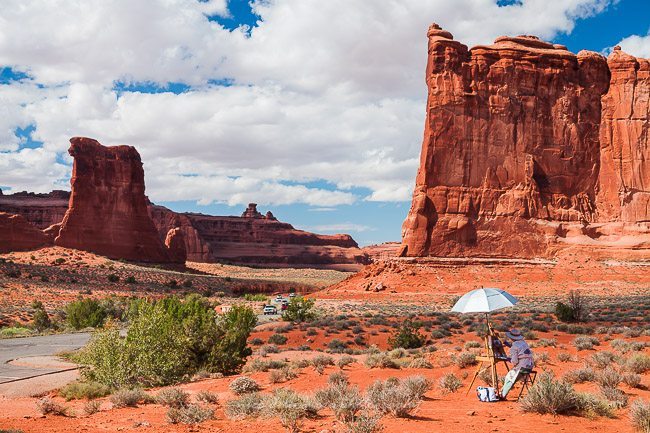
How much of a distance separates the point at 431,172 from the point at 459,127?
4.82m

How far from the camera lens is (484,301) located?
963cm

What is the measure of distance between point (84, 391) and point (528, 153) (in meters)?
48.6

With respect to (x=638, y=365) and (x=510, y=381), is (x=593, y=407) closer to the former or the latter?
(x=510, y=381)

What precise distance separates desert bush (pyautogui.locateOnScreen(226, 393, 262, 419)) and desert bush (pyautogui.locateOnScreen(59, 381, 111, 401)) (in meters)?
4.09

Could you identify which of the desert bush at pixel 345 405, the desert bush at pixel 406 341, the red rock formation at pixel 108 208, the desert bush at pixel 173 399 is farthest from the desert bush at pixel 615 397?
the red rock formation at pixel 108 208

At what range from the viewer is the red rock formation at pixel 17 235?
6400 centimetres

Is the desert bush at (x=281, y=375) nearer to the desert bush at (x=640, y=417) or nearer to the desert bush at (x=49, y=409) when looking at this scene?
the desert bush at (x=49, y=409)

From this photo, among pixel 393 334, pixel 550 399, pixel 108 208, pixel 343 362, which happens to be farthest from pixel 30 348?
pixel 108 208

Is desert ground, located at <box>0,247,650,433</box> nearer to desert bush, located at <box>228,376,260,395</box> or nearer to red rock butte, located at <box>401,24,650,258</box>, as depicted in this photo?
desert bush, located at <box>228,376,260,395</box>

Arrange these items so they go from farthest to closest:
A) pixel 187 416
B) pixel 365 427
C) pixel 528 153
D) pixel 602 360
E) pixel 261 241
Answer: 1. pixel 261 241
2. pixel 528 153
3. pixel 602 360
4. pixel 187 416
5. pixel 365 427

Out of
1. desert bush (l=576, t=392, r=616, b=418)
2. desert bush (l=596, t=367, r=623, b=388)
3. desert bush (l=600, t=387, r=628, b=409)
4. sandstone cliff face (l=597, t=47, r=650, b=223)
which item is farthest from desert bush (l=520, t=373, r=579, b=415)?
sandstone cliff face (l=597, t=47, r=650, b=223)

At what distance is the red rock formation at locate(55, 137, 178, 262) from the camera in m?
69.9

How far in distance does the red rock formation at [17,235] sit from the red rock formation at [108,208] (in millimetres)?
Answer: 2237

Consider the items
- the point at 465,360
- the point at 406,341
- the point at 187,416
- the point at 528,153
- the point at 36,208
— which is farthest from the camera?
the point at 36,208
